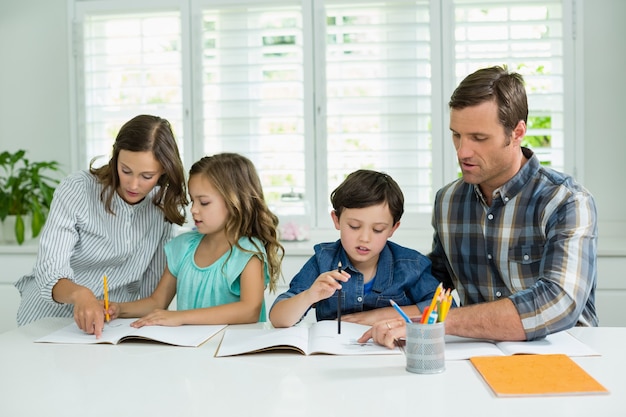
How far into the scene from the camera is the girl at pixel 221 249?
75.0 inches

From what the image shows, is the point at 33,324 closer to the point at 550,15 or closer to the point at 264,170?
the point at 264,170

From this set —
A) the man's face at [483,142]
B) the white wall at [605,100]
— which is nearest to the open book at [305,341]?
the man's face at [483,142]

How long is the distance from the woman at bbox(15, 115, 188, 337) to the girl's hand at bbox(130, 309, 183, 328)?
26cm

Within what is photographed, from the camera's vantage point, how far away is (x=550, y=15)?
3244mm

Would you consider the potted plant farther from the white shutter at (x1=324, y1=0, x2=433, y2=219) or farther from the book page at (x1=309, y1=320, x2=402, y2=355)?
the book page at (x1=309, y1=320, x2=402, y2=355)

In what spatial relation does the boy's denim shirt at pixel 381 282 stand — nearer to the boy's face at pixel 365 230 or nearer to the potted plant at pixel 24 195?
the boy's face at pixel 365 230

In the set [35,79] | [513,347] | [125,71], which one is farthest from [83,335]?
[35,79]

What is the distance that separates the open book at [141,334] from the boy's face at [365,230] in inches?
14.3

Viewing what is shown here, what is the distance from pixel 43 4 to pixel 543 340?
10.1 ft

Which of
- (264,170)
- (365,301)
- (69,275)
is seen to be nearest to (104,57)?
(264,170)

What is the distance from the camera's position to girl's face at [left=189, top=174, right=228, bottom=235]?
192 cm

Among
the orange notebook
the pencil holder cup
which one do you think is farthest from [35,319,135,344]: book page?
the orange notebook

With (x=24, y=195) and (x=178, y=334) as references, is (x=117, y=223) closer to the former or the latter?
(x=178, y=334)

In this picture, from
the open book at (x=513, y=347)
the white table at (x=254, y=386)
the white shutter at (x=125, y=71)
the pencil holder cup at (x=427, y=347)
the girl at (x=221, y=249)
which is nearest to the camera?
the white table at (x=254, y=386)
